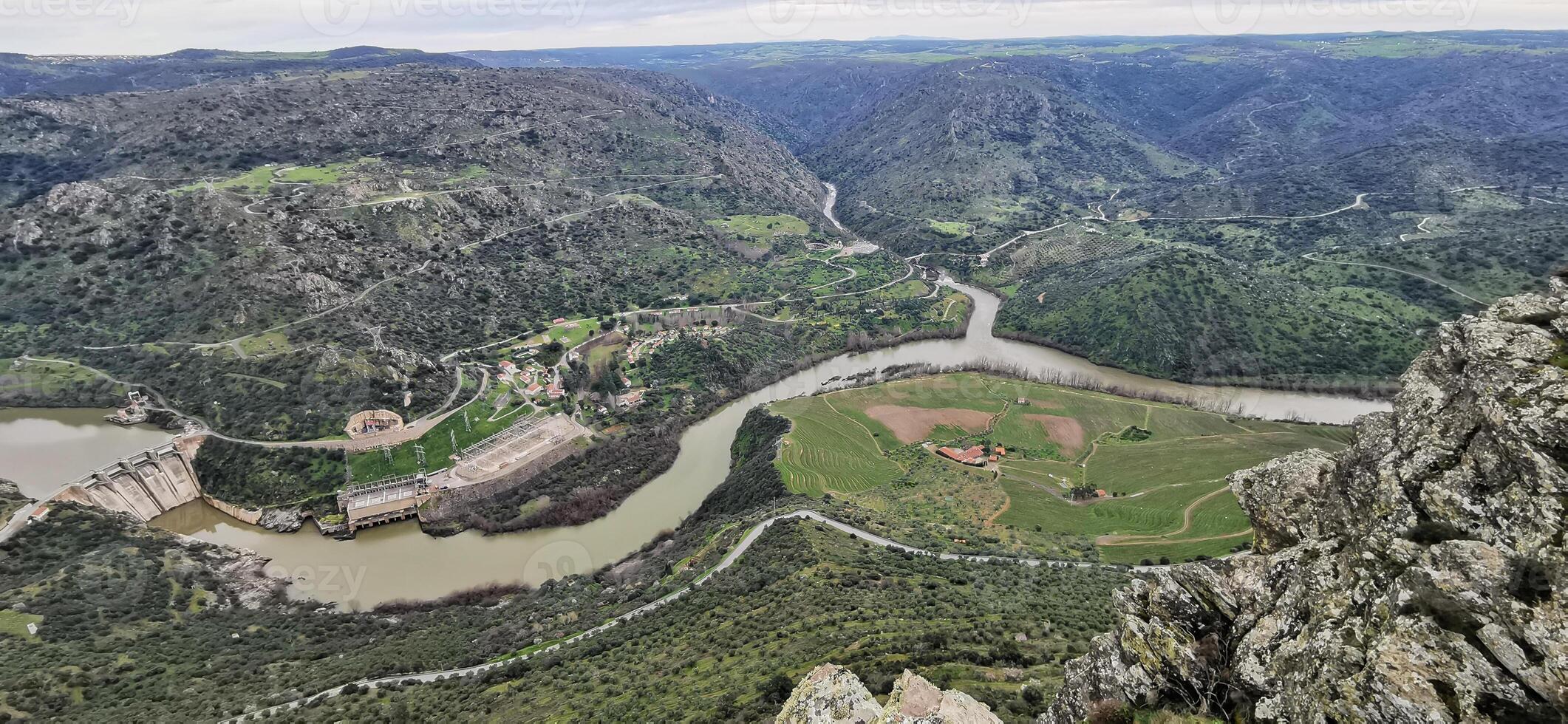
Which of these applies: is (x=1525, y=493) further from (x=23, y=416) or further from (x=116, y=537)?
(x=23, y=416)

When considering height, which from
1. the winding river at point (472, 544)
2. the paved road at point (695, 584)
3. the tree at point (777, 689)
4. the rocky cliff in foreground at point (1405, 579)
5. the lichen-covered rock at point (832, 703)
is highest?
the rocky cliff in foreground at point (1405, 579)

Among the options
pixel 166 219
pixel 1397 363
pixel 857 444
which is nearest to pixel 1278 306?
pixel 1397 363

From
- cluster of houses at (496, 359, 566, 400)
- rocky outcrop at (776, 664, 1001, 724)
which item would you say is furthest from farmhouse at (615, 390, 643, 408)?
rocky outcrop at (776, 664, 1001, 724)

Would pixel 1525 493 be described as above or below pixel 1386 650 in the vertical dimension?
above

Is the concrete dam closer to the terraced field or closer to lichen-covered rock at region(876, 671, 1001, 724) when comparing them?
the terraced field

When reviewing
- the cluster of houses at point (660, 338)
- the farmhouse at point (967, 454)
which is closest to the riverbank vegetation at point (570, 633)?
the farmhouse at point (967, 454)

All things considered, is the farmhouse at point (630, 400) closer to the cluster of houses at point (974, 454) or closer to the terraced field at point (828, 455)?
the terraced field at point (828, 455)
